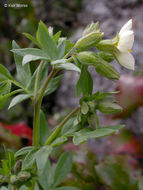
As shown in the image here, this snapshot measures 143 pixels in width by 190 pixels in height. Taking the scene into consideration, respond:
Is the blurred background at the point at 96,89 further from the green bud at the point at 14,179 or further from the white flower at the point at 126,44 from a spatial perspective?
the white flower at the point at 126,44

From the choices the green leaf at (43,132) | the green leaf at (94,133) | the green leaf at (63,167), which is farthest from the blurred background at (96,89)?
the green leaf at (94,133)

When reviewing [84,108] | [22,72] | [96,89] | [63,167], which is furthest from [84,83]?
[96,89]

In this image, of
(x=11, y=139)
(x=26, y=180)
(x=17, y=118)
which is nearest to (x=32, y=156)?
(x=26, y=180)

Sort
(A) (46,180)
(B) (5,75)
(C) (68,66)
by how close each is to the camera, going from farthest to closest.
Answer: (A) (46,180) → (B) (5,75) → (C) (68,66)

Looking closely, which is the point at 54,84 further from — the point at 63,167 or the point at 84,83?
the point at 63,167

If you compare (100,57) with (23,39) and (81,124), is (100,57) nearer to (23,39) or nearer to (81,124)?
(81,124)
